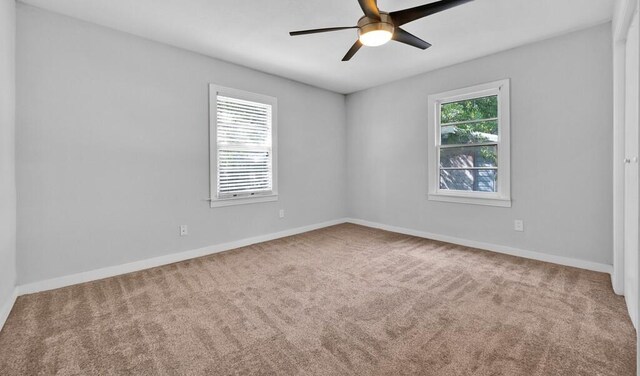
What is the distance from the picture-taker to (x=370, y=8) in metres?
2.03

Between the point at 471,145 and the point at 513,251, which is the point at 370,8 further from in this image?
the point at 513,251

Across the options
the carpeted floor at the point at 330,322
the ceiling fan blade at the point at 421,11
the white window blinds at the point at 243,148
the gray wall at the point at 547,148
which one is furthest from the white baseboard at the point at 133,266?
the ceiling fan blade at the point at 421,11

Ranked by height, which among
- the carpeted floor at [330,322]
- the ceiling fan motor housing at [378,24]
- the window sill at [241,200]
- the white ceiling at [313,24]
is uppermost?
the white ceiling at [313,24]

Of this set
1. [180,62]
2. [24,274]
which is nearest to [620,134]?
[180,62]

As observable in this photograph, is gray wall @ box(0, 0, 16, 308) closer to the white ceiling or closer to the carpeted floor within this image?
the carpeted floor

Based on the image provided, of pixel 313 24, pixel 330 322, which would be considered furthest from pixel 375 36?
pixel 330 322

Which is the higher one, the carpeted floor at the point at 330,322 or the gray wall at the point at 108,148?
the gray wall at the point at 108,148

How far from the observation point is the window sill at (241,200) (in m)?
3.83

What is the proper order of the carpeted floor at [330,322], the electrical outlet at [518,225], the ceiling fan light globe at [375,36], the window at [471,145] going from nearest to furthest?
the carpeted floor at [330,322]
the ceiling fan light globe at [375,36]
the electrical outlet at [518,225]
the window at [471,145]

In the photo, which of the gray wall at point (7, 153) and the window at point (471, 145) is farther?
the window at point (471, 145)

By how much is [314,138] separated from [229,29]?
2429 mm

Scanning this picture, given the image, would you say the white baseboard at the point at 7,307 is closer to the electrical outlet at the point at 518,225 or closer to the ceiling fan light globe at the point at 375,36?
the ceiling fan light globe at the point at 375,36

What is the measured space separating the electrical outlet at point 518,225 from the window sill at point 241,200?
129 inches

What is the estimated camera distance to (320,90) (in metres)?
5.23
